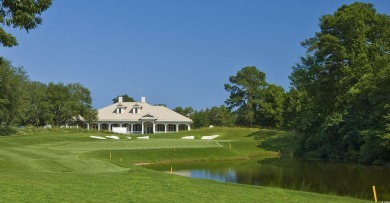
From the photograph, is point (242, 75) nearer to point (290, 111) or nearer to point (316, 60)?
point (290, 111)

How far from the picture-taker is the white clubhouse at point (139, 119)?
9019 cm

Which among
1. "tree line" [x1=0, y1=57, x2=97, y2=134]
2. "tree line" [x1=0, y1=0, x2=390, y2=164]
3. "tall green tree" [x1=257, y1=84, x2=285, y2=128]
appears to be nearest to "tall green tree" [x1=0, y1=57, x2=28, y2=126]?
"tree line" [x1=0, y1=0, x2=390, y2=164]

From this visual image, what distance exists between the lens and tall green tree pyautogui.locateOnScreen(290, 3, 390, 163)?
38844mm

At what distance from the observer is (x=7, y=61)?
6212cm

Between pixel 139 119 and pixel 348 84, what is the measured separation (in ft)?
171

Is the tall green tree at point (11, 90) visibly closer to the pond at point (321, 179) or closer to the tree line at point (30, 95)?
the tree line at point (30, 95)

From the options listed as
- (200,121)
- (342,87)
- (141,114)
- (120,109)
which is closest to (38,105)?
(120,109)

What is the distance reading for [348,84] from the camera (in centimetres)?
4622

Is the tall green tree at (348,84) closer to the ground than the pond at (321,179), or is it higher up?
higher up

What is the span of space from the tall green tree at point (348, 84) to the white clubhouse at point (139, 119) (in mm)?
41389

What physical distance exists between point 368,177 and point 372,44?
20.7 meters

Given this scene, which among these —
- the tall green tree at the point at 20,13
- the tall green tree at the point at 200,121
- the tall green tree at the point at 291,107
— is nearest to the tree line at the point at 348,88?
the tall green tree at the point at 291,107

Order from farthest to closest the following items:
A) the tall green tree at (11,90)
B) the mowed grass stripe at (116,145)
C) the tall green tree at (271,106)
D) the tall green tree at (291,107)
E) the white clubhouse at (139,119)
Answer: the white clubhouse at (139,119)
the tall green tree at (271,106)
the tall green tree at (291,107)
the tall green tree at (11,90)
the mowed grass stripe at (116,145)

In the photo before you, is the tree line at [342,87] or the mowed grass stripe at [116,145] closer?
the tree line at [342,87]
